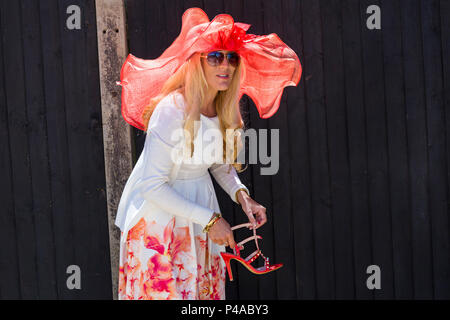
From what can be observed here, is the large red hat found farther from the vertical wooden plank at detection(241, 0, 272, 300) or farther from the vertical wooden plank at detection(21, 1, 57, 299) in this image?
the vertical wooden plank at detection(21, 1, 57, 299)

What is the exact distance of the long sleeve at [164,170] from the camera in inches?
87.7

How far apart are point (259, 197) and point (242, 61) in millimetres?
1316

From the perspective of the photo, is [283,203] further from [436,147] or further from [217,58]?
[217,58]

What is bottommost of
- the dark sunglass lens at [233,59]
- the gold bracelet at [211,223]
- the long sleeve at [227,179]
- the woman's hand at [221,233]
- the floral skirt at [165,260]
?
the floral skirt at [165,260]

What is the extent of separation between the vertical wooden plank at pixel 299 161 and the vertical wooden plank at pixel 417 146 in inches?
25.5

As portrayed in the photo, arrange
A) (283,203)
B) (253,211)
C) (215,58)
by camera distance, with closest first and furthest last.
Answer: (215,58)
(253,211)
(283,203)

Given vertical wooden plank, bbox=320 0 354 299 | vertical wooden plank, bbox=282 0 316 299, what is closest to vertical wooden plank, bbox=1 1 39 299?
vertical wooden plank, bbox=282 0 316 299

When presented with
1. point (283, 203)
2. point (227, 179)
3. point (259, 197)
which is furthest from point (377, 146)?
point (227, 179)

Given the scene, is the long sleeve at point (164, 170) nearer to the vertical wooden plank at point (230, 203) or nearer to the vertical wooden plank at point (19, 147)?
the vertical wooden plank at point (230, 203)

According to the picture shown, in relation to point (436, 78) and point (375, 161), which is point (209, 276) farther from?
point (436, 78)

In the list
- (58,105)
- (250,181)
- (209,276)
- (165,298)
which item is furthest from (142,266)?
(58,105)

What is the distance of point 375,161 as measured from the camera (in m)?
3.57

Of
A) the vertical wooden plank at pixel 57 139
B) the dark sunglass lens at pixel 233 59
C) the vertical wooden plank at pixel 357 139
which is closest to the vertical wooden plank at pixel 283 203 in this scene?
the vertical wooden plank at pixel 357 139

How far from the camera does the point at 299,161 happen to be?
3609 mm
